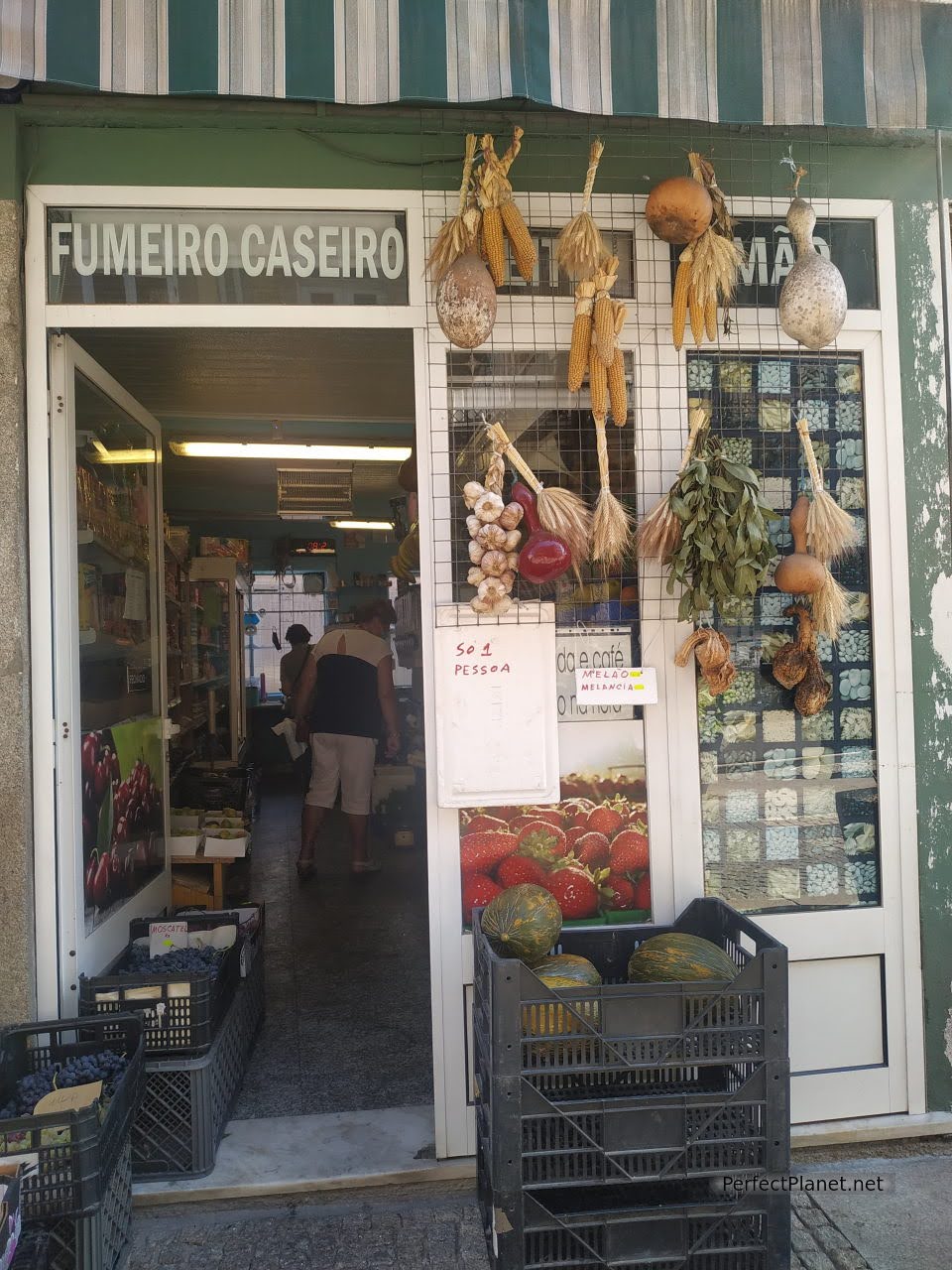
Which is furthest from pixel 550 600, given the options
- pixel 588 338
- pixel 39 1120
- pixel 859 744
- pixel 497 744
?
pixel 39 1120

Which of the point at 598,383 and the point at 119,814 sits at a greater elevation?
the point at 598,383

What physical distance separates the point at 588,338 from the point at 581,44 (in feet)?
2.78

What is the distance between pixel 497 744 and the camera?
3.22 m

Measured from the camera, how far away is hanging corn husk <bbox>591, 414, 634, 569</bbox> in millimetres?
3070

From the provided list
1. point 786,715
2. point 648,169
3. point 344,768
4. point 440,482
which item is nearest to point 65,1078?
point 440,482

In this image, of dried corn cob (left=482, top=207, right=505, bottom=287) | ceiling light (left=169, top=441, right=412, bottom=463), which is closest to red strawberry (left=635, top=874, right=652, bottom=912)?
dried corn cob (left=482, top=207, right=505, bottom=287)

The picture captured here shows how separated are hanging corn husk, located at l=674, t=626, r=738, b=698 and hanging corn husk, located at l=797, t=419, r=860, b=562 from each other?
0.44m

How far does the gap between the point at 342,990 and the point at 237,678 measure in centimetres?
646

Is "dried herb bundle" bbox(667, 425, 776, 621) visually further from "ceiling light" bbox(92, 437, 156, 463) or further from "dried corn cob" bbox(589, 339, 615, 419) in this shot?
"ceiling light" bbox(92, 437, 156, 463)

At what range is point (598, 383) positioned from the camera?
3.03 m

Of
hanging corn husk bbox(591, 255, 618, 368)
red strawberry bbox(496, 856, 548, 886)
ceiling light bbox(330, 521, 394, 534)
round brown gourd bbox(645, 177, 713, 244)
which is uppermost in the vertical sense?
ceiling light bbox(330, 521, 394, 534)

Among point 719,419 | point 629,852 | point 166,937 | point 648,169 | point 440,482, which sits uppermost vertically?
point 648,169

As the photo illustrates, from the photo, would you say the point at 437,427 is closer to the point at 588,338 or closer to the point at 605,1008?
the point at 588,338

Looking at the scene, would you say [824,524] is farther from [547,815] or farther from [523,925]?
[523,925]
